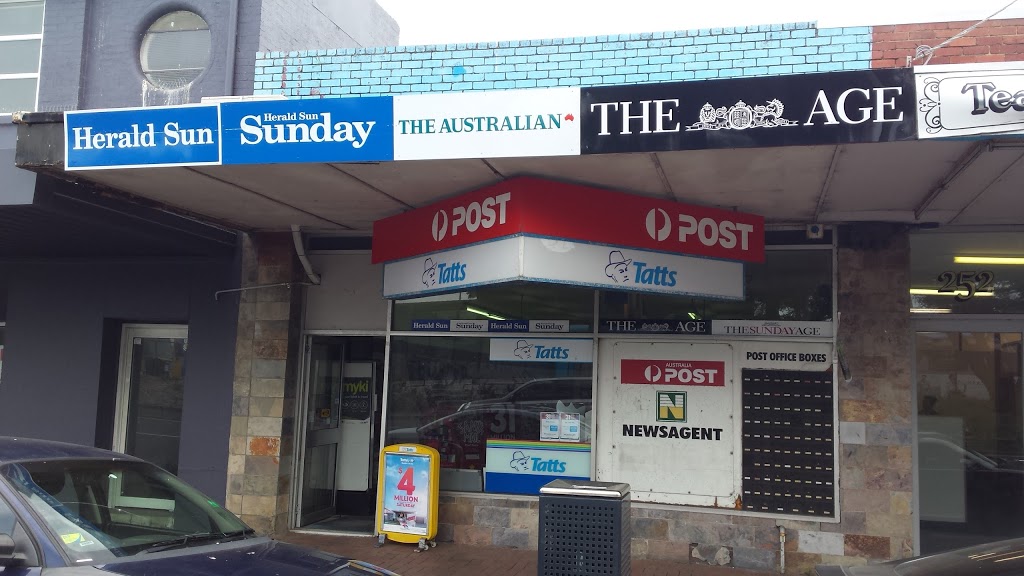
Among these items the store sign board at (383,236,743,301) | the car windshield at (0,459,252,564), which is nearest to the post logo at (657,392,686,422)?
the store sign board at (383,236,743,301)

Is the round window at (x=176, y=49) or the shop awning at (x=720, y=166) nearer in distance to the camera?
A: the shop awning at (x=720, y=166)

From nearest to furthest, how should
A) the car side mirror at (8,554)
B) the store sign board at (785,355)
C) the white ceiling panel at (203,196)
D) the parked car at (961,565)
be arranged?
the parked car at (961,565), the car side mirror at (8,554), the white ceiling panel at (203,196), the store sign board at (785,355)

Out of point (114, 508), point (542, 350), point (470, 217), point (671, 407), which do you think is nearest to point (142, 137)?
point (470, 217)

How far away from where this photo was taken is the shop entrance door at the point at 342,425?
30.9 ft

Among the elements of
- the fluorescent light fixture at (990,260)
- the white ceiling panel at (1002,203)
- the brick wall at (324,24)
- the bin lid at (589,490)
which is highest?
the brick wall at (324,24)

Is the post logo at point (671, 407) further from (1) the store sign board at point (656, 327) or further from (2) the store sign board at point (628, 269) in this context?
(2) the store sign board at point (628, 269)

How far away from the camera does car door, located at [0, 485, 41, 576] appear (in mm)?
3592

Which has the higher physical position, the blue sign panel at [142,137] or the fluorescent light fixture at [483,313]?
the blue sign panel at [142,137]

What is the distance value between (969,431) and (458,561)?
16.2ft

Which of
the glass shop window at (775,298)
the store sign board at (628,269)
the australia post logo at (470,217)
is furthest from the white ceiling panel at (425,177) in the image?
the glass shop window at (775,298)

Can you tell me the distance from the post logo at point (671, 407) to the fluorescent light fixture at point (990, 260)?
288cm

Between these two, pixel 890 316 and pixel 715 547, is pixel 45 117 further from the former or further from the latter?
pixel 890 316

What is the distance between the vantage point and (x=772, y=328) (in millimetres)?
7898

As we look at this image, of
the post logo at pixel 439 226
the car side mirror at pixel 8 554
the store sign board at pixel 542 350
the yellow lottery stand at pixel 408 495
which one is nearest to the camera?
the car side mirror at pixel 8 554
